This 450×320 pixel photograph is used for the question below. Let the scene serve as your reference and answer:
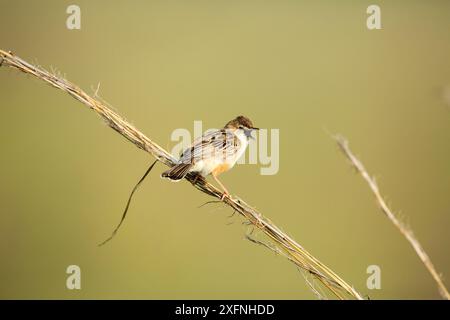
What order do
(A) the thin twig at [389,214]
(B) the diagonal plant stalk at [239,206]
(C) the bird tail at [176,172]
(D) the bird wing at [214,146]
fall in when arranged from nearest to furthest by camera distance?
(A) the thin twig at [389,214], (B) the diagonal plant stalk at [239,206], (C) the bird tail at [176,172], (D) the bird wing at [214,146]

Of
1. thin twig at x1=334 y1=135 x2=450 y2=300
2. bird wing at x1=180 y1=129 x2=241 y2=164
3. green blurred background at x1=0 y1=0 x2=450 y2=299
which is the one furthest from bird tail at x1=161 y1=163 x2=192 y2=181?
green blurred background at x1=0 y1=0 x2=450 y2=299

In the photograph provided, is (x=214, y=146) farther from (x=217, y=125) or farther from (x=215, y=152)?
(x=217, y=125)

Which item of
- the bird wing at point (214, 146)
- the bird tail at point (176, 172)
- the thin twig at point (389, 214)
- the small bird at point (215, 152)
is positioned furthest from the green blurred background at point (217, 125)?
the thin twig at point (389, 214)

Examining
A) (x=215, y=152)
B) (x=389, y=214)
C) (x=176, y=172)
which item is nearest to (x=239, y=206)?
(x=176, y=172)

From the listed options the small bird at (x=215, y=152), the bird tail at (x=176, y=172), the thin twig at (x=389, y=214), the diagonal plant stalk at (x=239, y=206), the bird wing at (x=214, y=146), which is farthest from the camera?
A: the bird wing at (x=214, y=146)

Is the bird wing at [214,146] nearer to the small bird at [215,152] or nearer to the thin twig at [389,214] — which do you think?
the small bird at [215,152]

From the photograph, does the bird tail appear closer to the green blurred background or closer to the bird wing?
the bird wing
